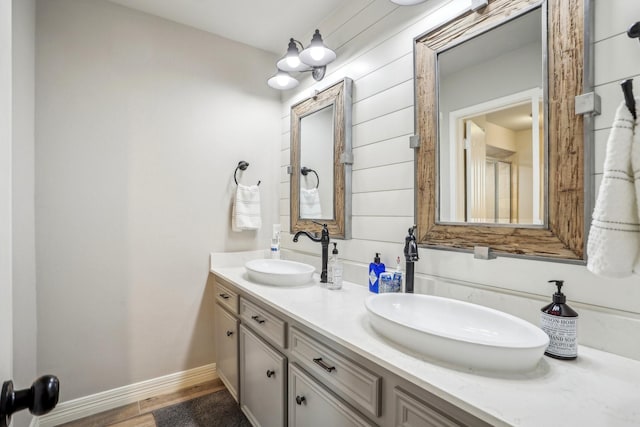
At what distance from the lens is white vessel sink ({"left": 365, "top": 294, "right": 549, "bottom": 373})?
0.79 metres

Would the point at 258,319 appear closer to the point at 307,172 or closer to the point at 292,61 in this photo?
the point at 307,172

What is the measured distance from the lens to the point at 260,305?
161cm

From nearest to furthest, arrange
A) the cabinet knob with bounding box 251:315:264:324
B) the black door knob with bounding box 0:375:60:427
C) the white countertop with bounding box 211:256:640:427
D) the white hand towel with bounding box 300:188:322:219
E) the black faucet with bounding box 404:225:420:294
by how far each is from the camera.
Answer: the black door knob with bounding box 0:375:60:427
the white countertop with bounding box 211:256:640:427
the black faucet with bounding box 404:225:420:294
the cabinet knob with bounding box 251:315:264:324
the white hand towel with bounding box 300:188:322:219

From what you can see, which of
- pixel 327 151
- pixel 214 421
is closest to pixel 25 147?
pixel 327 151

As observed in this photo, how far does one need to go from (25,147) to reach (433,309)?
2.12 m

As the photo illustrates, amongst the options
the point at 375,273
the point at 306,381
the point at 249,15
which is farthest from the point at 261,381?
the point at 249,15

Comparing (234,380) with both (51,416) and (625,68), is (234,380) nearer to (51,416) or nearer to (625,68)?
(51,416)

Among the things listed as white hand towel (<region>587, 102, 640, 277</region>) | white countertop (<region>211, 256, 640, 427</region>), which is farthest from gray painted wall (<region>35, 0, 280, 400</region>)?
white hand towel (<region>587, 102, 640, 277</region>)

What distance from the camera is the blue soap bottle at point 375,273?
1561mm

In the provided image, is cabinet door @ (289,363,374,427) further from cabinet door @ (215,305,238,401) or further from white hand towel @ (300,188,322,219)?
white hand towel @ (300,188,322,219)

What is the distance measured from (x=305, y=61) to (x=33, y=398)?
6.36ft

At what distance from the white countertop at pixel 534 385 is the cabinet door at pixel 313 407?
235mm

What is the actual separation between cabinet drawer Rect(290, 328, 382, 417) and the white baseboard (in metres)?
1.32

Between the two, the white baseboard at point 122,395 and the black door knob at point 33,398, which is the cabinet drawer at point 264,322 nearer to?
the white baseboard at point 122,395
